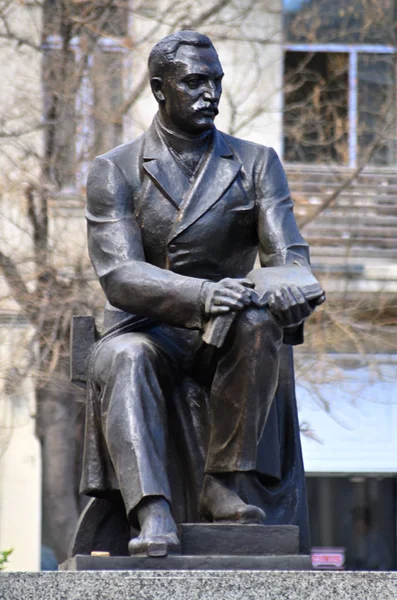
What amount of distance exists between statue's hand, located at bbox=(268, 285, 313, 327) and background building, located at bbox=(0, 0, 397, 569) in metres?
7.37

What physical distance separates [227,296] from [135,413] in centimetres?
54

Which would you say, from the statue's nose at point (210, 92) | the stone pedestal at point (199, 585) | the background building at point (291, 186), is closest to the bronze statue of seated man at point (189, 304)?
the statue's nose at point (210, 92)

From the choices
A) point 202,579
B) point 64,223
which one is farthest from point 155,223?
point 64,223

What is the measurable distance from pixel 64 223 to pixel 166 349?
7.95 metres

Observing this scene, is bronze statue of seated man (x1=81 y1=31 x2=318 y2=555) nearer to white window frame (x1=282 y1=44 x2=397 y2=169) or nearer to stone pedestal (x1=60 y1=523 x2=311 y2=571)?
stone pedestal (x1=60 y1=523 x2=311 y2=571)

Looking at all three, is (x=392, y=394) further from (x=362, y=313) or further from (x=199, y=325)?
(x=199, y=325)

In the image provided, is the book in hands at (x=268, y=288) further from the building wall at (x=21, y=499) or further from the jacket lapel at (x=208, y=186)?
the building wall at (x=21, y=499)

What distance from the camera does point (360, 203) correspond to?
1762 cm

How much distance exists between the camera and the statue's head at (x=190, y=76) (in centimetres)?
733

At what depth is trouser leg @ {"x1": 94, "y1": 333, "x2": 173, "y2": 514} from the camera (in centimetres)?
679

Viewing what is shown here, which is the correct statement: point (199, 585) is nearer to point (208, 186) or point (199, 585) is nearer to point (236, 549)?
point (236, 549)

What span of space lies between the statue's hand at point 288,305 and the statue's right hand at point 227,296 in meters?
0.10

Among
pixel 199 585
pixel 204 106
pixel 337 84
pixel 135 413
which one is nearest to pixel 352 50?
pixel 337 84

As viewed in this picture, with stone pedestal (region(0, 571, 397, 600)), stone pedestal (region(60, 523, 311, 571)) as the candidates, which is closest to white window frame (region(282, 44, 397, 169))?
stone pedestal (region(60, 523, 311, 571))
